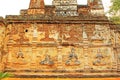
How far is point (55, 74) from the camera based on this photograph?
37.4ft

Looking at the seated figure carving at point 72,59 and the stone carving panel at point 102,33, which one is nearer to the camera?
the seated figure carving at point 72,59

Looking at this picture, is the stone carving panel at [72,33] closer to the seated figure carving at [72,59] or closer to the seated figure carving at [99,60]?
the seated figure carving at [72,59]

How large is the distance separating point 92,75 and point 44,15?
10.9ft

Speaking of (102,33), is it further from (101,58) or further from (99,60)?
(99,60)

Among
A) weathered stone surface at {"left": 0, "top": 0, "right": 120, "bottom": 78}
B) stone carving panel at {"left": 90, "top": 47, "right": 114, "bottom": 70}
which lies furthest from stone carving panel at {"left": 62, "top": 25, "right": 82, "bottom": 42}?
stone carving panel at {"left": 90, "top": 47, "right": 114, "bottom": 70}

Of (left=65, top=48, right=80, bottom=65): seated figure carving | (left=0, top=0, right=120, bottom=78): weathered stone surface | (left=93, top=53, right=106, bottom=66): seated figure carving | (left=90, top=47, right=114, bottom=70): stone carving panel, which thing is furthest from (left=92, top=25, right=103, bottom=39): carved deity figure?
(left=65, top=48, right=80, bottom=65): seated figure carving

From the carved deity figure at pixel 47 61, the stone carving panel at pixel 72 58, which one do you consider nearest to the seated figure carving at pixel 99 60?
the stone carving panel at pixel 72 58

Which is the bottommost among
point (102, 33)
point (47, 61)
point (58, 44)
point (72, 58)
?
point (47, 61)

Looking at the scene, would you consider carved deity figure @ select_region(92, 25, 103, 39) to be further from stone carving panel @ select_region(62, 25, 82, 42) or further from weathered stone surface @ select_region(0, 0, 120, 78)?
stone carving panel @ select_region(62, 25, 82, 42)

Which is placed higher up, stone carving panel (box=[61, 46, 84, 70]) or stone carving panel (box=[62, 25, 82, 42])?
stone carving panel (box=[62, 25, 82, 42])

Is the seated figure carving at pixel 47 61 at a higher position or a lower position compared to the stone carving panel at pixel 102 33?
lower

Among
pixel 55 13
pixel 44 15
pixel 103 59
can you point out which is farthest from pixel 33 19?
pixel 103 59

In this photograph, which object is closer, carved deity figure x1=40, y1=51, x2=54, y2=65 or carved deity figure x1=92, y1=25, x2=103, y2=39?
carved deity figure x1=40, y1=51, x2=54, y2=65

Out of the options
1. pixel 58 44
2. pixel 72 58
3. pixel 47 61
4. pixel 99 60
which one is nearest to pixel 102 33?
pixel 99 60
